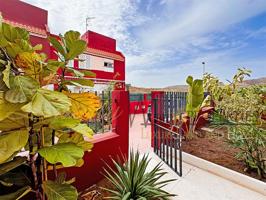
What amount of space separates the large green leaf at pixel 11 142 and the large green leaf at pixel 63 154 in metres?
0.16

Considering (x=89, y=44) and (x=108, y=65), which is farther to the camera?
(x=108, y=65)

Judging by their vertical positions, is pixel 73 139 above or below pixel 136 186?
above

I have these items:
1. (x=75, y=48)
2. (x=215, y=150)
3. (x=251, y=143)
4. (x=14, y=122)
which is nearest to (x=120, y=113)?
(x=75, y=48)

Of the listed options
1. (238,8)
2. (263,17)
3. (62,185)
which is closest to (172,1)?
(238,8)

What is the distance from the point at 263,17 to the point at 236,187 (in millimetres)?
6443

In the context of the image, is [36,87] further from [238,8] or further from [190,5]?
[238,8]

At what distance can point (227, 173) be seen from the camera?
408 cm

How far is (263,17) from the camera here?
7.09 m

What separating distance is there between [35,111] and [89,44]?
16.9 metres

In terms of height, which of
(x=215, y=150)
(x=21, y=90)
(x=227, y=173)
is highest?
(x=21, y=90)

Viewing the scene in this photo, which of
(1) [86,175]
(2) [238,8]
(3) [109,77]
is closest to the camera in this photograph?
(1) [86,175]

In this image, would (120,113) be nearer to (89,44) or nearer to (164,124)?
(164,124)

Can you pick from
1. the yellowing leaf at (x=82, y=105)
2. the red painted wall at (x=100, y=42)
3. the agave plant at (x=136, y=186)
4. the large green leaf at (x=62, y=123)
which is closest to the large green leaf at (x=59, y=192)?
the large green leaf at (x=62, y=123)

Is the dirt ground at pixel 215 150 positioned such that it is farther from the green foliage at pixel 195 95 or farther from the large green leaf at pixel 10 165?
the large green leaf at pixel 10 165
